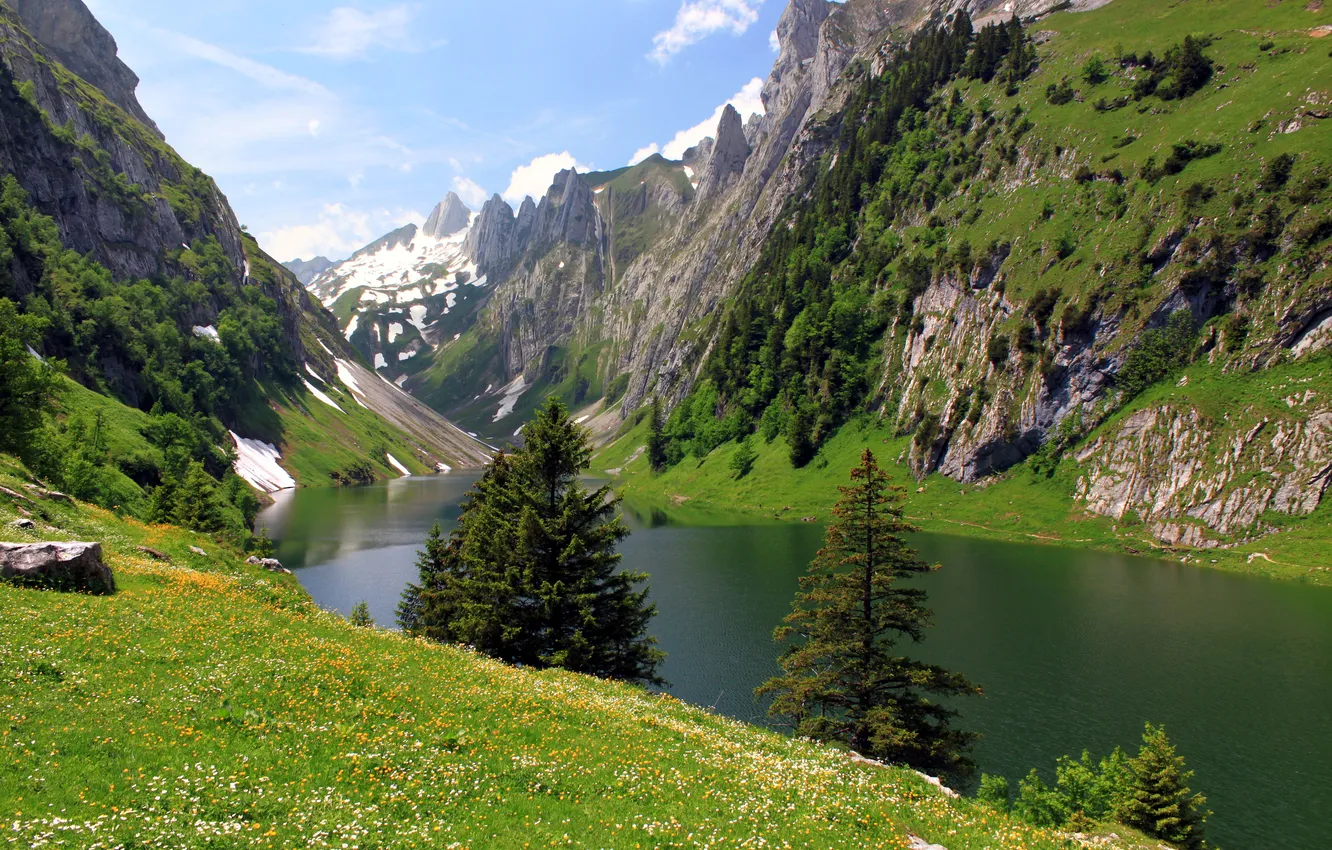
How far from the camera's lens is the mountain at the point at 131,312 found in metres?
79.8

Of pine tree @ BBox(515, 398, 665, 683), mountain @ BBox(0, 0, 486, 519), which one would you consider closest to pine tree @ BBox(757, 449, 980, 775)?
pine tree @ BBox(515, 398, 665, 683)

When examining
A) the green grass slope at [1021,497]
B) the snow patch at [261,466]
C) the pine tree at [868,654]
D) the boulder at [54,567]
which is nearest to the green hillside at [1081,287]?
the green grass slope at [1021,497]

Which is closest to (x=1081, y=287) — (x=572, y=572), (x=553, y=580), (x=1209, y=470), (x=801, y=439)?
(x=1209, y=470)

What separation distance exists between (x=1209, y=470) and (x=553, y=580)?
260 ft

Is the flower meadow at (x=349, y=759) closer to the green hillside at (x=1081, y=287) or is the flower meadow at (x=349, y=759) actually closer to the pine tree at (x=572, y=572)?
the pine tree at (x=572, y=572)

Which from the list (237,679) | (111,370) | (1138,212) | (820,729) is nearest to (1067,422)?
(1138,212)

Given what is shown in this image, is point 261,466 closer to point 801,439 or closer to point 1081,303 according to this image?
point 801,439

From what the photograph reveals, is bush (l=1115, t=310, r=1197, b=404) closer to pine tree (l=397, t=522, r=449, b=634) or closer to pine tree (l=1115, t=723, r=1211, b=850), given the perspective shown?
pine tree (l=1115, t=723, r=1211, b=850)

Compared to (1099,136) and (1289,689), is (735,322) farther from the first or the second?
(1289,689)

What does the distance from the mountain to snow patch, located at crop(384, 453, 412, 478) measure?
6.14 feet

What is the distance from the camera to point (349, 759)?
505 inches

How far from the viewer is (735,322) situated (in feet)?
573

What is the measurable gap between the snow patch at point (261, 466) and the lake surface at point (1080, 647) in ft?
199

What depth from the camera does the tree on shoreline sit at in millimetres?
31625
